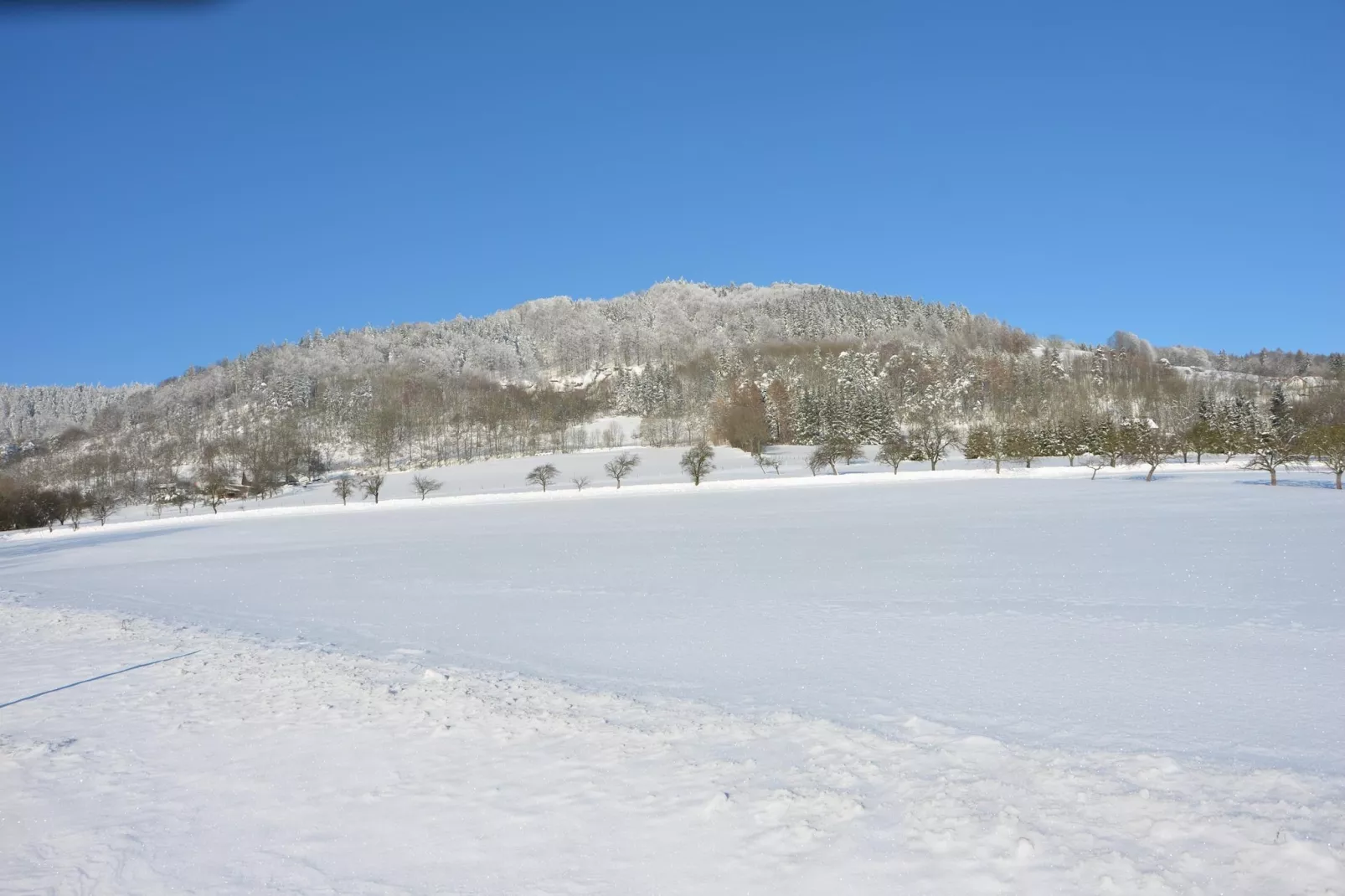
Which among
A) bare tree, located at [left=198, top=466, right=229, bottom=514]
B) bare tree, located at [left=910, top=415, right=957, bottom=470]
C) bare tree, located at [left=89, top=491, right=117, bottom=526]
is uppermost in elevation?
bare tree, located at [left=910, top=415, right=957, bottom=470]

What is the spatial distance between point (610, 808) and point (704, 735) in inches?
87.2

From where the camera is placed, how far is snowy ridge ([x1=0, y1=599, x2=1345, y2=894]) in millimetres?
6230

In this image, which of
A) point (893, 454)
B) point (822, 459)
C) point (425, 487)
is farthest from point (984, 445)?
point (425, 487)

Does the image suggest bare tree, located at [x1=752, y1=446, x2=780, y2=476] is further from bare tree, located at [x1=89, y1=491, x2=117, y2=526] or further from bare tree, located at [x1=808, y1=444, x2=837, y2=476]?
bare tree, located at [x1=89, y1=491, x2=117, y2=526]

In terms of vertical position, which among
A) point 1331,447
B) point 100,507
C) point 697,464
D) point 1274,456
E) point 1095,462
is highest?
point 1331,447

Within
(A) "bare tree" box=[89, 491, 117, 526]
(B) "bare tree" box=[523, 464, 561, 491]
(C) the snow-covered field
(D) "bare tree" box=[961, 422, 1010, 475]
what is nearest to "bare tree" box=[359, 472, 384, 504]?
(B) "bare tree" box=[523, 464, 561, 491]

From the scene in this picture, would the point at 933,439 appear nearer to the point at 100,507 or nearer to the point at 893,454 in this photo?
the point at 893,454

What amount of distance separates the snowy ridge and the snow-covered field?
0.04 metres

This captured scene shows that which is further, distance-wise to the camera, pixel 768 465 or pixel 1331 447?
pixel 768 465

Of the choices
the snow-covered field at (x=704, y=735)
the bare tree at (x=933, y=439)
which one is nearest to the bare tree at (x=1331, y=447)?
the bare tree at (x=933, y=439)

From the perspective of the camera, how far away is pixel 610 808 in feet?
24.7

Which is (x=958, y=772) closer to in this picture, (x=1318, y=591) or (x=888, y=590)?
(x=888, y=590)

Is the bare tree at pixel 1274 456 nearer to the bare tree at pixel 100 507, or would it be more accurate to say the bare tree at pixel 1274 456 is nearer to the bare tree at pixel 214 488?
the bare tree at pixel 214 488

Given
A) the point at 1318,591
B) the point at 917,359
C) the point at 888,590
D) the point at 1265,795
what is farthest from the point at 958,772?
the point at 917,359
